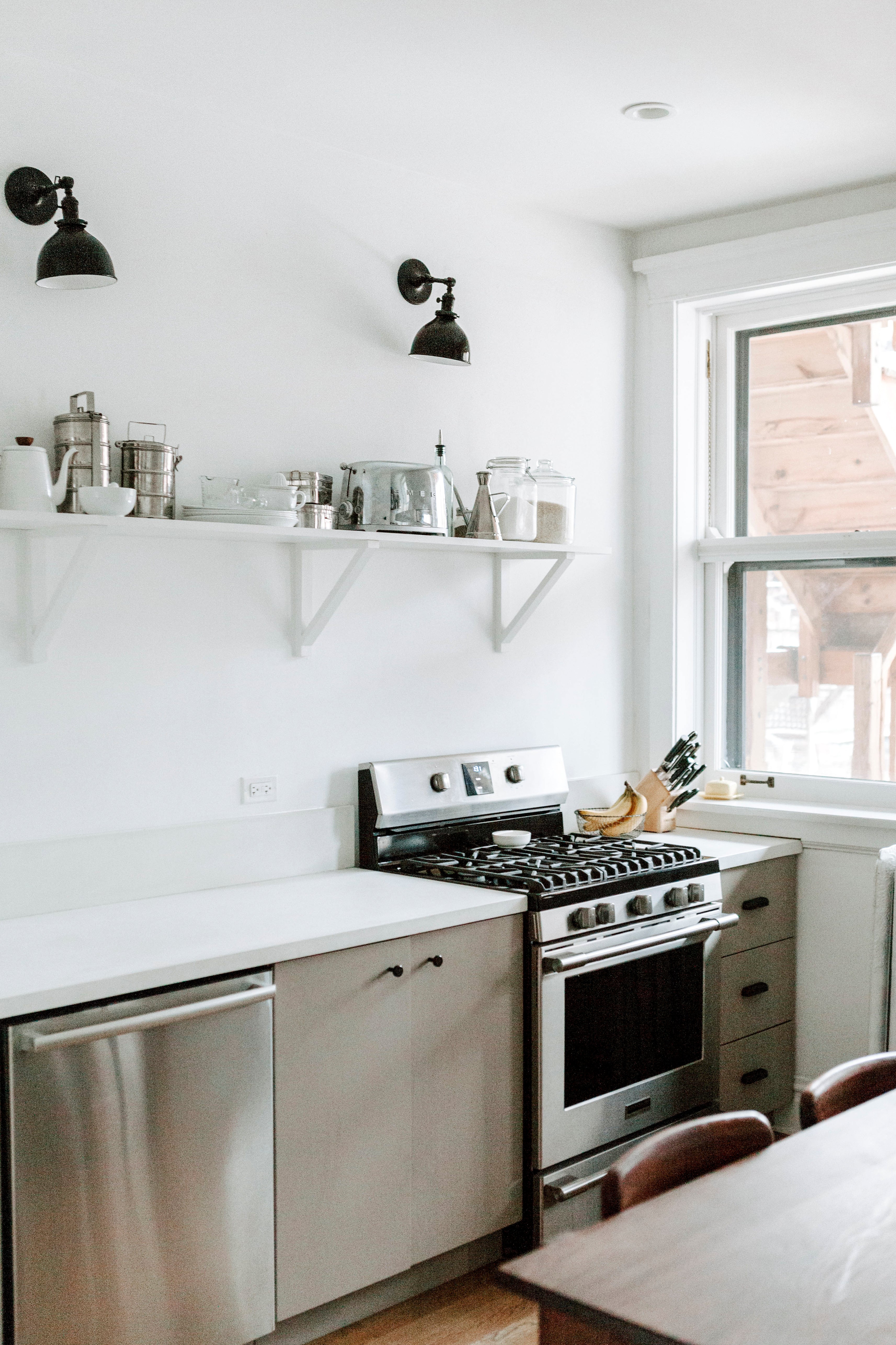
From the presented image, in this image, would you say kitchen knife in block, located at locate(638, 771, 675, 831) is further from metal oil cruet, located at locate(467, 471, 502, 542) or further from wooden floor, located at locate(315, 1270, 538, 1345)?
wooden floor, located at locate(315, 1270, 538, 1345)

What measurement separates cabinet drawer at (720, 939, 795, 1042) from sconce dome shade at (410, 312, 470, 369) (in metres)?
1.68

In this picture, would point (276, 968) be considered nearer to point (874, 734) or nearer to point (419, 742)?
point (419, 742)

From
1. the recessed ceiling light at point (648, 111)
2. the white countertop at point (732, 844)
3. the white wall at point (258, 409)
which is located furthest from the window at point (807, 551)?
the recessed ceiling light at point (648, 111)

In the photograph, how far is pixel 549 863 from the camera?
9.83 ft

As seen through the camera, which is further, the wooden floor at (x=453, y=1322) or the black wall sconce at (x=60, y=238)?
the wooden floor at (x=453, y=1322)

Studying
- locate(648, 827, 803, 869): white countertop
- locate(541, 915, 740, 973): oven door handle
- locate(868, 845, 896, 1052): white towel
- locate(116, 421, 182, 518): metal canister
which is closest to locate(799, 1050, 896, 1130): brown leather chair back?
locate(541, 915, 740, 973): oven door handle

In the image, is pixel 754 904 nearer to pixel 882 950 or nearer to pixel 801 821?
pixel 801 821

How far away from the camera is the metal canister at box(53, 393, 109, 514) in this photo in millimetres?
2445

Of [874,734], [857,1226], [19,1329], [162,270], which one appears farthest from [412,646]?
[857,1226]

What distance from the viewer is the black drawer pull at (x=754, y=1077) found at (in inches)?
132

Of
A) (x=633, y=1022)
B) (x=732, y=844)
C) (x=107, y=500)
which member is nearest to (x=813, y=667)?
(x=732, y=844)

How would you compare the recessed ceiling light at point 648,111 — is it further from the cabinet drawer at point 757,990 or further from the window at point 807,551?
the cabinet drawer at point 757,990

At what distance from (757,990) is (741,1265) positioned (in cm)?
221

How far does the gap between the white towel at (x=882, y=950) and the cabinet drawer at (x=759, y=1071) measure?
15.9 inches
